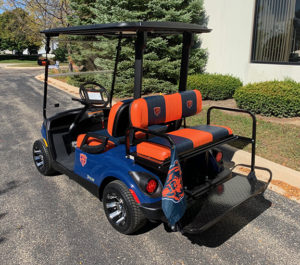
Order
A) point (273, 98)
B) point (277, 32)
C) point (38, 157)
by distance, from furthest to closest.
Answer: point (277, 32)
point (273, 98)
point (38, 157)

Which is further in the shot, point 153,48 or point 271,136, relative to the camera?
point 153,48

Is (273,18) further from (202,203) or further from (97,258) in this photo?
(97,258)

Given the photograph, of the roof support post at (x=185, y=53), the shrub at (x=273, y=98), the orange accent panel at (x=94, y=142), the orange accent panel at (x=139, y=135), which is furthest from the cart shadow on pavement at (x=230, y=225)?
the shrub at (x=273, y=98)

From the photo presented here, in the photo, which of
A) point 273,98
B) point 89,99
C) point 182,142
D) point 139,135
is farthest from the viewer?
→ point 273,98

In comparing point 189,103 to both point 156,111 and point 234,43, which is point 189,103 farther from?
point 234,43

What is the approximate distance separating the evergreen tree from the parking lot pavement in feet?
22.8

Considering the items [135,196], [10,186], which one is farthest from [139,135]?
[10,186]

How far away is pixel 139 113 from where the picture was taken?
9.36 ft

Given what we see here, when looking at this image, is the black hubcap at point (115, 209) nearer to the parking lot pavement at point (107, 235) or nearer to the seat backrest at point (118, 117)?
the parking lot pavement at point (107, 235)

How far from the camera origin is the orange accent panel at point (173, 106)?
3.20 metres

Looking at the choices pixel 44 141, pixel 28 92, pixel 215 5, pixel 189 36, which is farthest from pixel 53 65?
pixel 28 92

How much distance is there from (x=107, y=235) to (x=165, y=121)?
1386 millimetres

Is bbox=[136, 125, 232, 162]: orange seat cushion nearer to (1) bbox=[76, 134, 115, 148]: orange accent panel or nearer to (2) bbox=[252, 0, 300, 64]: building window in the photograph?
(1) bbox=[76, 134, 115, 148]: orange accent panel

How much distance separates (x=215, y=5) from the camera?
1026 centimetres
